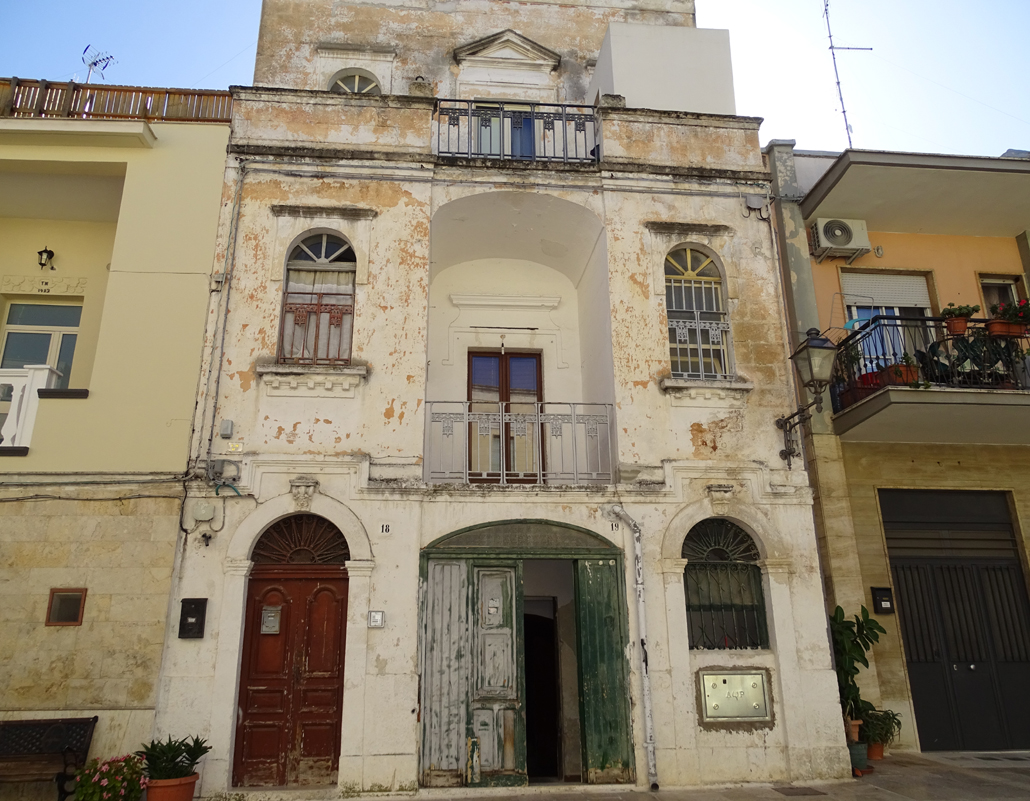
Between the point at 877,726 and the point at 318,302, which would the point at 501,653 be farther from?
the point at 318,302

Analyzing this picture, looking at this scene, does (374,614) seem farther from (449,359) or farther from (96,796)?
(449,359)

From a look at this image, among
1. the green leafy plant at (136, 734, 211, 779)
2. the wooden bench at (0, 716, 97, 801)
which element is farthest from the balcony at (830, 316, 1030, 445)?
Answer: the wooden bench at (0, 716, 97, 801)

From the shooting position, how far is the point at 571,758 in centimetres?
954

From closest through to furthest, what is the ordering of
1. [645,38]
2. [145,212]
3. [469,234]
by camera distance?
[145,212]
[469,234]
[645,38]

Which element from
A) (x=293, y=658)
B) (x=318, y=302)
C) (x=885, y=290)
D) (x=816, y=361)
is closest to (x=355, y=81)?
(x=318, y=302)

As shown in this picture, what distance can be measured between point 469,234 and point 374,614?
527 cm

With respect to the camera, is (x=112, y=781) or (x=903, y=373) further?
(x=903, y=373)

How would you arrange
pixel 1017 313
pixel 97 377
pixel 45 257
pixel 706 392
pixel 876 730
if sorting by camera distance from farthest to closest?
1. pixel 45 257
2. pixel 1017 313
3. pixel 706 392
4. pixel 876 730
5. pixel 97 377

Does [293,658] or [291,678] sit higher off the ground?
[293,658]

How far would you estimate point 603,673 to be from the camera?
8.02m

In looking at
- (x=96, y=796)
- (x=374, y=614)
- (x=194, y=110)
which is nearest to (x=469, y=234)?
(x=194, y=110)

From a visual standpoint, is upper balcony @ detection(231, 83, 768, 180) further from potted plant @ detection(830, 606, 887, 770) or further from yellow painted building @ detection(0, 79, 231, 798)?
potted plant @ detection(830, 606, 887, 770)

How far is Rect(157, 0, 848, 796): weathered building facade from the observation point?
7.77 metres

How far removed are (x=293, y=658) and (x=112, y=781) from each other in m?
1.94
